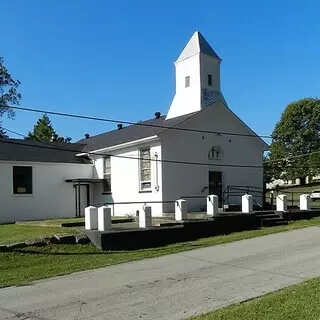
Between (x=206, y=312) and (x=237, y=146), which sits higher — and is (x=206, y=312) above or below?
below

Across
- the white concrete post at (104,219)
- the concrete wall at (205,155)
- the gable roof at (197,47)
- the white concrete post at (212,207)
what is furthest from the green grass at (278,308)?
the gable roof at (197,47)

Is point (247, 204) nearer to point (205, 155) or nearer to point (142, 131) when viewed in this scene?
point (205, 155)

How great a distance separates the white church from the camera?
76.8 ft

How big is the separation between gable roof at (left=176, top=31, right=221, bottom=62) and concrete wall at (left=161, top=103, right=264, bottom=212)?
3.73 m

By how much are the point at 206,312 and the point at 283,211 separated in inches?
613

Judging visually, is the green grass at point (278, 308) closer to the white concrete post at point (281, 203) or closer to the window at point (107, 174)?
the white concrete post at point (281, 203)

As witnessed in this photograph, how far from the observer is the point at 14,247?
13.6 metres

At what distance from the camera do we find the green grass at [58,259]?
437 inches

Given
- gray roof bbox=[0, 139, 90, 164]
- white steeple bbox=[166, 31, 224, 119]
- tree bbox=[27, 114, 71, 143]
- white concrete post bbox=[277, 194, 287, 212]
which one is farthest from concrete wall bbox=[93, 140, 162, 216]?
tree bbox=[27, 114, 71, 143]

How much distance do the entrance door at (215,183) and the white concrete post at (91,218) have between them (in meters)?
10.2

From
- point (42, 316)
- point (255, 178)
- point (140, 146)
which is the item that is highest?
point (140, 146)

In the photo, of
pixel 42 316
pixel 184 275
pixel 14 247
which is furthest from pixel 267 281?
pixel 14 247

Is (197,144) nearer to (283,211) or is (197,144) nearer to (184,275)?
(283,211)

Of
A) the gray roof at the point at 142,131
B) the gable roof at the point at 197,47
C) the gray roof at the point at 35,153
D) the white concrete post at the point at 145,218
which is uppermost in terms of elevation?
the gable roof at the point at 197,47
